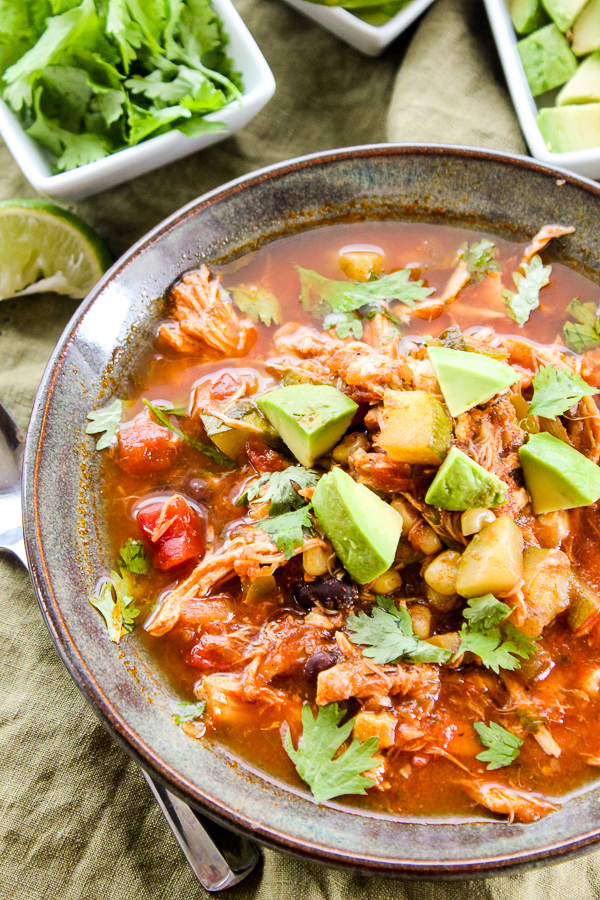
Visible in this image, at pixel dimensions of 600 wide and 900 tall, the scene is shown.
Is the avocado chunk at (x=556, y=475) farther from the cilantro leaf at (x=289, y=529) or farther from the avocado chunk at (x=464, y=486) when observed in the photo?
the cilantro leaf at (x=289, y=529)

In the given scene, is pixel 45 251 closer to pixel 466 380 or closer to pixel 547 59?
pixel 466 380

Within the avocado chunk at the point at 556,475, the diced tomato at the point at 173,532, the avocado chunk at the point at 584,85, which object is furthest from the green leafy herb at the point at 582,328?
the diced tomato at the point at 173,532

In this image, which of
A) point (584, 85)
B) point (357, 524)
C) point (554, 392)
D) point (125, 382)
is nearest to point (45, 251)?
point (125, 382)

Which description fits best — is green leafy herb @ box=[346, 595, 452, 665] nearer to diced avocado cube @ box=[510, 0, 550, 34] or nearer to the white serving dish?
the white serving dish

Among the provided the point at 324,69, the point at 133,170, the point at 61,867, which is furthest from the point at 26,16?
the point at 61,867

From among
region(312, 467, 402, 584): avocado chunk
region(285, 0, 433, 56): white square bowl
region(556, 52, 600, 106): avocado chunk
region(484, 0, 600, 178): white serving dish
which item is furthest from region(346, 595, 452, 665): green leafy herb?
region(285, 0, 433, 56): white square bowl

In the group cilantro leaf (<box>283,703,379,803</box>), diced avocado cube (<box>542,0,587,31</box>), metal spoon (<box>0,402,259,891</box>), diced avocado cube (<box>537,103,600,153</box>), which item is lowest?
metal spoon (<box>0,402,259,891</box>)
